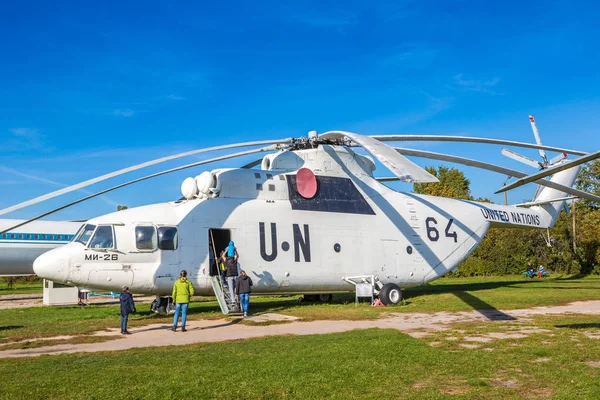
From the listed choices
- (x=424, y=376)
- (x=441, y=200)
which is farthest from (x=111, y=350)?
(x=441, y=200)

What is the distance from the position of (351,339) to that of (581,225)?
149ft

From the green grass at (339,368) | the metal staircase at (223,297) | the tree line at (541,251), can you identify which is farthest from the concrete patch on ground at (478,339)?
the tree line at (541,251)

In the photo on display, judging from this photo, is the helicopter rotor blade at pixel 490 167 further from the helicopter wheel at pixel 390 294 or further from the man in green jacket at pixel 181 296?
the man in green jacket at pixel 181 296

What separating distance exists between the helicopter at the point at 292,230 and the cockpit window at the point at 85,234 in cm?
4

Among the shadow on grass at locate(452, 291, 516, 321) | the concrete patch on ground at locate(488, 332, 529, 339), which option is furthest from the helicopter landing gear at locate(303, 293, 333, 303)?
the concrete patch on ground at locate(488, 332, 529, 339)

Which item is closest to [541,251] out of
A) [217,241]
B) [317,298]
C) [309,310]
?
[317,298]

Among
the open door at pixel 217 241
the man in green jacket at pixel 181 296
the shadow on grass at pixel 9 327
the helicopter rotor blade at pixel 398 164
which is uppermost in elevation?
the helicopter rotor blade at pixel 398 164

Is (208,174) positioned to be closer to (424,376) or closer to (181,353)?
(181,353)

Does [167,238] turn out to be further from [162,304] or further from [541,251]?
[541,251]

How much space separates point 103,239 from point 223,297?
3.99m

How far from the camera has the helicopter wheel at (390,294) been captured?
19.2m

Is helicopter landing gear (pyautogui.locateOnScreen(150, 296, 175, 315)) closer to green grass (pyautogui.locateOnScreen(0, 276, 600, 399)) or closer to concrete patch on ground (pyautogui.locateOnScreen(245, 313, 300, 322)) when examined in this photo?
concrete patch on ground (pyautogui.locateOnScreen(245, 313, 300, 322))

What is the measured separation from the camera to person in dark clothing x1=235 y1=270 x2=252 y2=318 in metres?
16.6

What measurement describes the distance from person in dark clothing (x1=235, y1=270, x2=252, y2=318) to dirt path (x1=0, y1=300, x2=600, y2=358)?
1.66 ft
